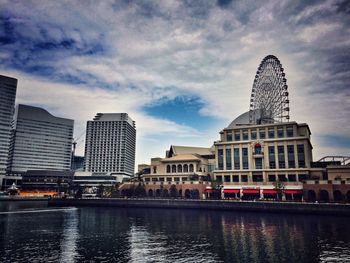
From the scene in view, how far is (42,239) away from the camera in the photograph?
175 feet

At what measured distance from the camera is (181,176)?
15000 centimetres

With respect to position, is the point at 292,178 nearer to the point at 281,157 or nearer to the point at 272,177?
the point at 272,177

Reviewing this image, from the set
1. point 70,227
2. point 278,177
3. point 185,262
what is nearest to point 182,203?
point 278,177

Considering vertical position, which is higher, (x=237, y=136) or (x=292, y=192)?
(x=237, y=136)

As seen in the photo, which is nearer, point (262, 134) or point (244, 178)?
point (244, 178)

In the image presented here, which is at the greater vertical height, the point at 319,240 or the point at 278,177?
the point at 278,177

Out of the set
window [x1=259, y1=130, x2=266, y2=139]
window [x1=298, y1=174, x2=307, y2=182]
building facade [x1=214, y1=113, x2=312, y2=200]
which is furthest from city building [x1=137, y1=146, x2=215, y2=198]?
window [x1=298, y1=174, x2=307, y2=182]

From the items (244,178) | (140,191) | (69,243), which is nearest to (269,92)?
(244,178)

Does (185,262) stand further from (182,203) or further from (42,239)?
(182,203)

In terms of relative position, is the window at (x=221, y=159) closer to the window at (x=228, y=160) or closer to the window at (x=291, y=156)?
the window at (x=228, y=160)

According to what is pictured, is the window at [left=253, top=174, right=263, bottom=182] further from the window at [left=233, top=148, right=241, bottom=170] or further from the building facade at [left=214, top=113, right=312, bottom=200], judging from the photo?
the window at [left=233, top=148, right=241, bottom=170]

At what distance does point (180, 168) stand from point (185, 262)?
118 metres

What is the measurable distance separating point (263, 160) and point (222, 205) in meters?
34.6

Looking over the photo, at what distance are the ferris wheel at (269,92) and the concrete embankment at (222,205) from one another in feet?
135
